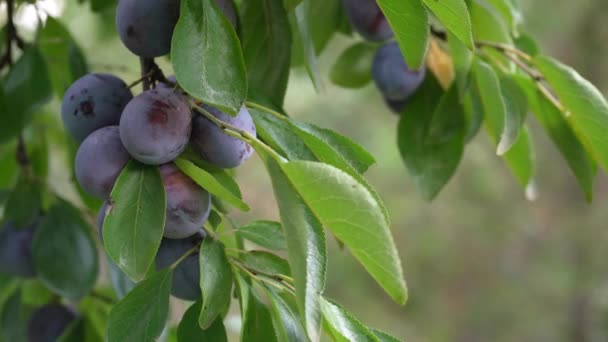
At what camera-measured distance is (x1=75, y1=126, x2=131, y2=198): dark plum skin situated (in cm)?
43

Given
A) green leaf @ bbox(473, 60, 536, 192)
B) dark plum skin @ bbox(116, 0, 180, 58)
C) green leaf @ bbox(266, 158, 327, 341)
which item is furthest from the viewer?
green leaf @ bbox(473, 60, 536, 192)

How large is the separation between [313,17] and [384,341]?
318 millimetres

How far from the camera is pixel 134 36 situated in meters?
0.44

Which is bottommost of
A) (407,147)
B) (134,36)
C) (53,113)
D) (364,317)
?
(364,317)

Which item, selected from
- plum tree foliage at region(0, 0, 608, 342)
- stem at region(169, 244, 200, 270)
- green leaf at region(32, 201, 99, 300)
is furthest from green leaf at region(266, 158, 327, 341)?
green leaf at region(32, 201, 99, 300)

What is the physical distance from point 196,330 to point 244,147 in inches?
4.4

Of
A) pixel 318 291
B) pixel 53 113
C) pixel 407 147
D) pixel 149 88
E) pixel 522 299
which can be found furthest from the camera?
pixel 522 299

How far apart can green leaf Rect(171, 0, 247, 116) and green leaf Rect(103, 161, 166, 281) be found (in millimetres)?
62

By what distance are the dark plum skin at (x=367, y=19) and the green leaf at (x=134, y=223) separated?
26 cm

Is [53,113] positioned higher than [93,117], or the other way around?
[93,117]

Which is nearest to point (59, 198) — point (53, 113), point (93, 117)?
point (93, 117)

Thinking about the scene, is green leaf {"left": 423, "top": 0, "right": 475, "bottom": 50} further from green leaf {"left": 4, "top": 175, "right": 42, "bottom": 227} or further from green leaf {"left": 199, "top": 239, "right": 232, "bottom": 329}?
green leaf {"left": 4, "top": 175, "right": 42, "bottom": 227}

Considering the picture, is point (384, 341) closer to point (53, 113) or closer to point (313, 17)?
point (313, 17)

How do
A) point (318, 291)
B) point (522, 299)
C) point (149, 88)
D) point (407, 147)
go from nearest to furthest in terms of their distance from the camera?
1. point (318, 291)
2. point (149, 88)
3. point (407, 147)
4. point (522, 299)
